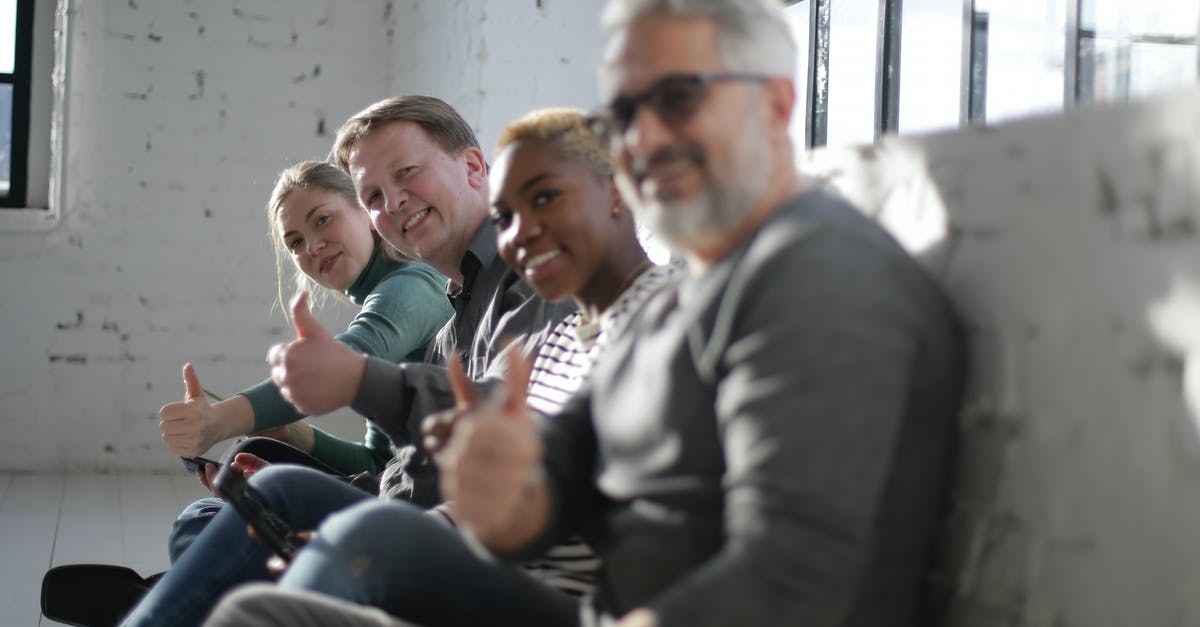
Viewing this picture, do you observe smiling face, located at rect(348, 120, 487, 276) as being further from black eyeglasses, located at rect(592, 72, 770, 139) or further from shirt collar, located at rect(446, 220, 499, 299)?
black eyeglasses, located at rect(592, 72, 770, 139)

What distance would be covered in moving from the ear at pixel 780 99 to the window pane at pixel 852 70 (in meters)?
1.63

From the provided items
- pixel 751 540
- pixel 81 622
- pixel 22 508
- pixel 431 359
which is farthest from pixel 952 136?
pixel 22 508

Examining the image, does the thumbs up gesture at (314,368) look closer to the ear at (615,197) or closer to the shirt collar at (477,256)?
the ear at (615,197)

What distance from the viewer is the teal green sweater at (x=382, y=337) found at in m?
2.38

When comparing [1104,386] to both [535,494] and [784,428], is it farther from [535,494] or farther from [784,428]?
[535,494]

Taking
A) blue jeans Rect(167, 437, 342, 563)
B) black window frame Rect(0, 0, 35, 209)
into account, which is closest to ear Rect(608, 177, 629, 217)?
blue jeans Rect(167, 437, 342, 563)

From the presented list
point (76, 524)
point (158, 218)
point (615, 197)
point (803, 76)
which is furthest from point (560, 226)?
point (158, 218)

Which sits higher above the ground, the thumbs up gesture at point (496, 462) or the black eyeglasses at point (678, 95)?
the black eyeglasses at point (678, 95)

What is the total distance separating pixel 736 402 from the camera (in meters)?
0.93

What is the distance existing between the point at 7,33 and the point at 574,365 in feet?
13.4

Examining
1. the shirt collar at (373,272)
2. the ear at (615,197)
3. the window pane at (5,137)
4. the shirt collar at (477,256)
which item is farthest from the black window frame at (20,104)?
the ear at (615,197)

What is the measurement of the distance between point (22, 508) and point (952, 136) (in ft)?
12.5

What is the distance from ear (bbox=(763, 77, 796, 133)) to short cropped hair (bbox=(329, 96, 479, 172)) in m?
1.38

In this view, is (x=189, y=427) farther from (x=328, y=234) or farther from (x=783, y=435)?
(x=783, y=435)
